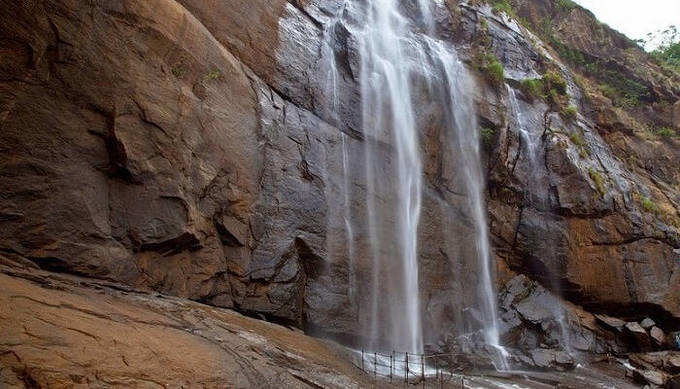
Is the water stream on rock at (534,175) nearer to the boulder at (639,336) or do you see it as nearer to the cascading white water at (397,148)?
the boulder at (639,336)

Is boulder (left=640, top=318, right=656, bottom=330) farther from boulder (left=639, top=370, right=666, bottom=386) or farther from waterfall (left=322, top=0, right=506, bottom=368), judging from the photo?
waterfall (left=322, top=0, right=506, bottom=368)

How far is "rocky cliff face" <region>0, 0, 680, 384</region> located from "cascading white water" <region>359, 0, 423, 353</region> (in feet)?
1.82

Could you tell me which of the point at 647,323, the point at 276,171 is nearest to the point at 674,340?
the point at 647,323

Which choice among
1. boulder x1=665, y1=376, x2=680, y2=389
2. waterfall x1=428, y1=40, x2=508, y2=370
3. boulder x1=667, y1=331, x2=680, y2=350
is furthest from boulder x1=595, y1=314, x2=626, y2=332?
boulder x1=665, y1=376, x2=680, y2=389

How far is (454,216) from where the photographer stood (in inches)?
636

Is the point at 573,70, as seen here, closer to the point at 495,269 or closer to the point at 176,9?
the point at 495,269

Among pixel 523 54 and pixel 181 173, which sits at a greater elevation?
pixel 523 54

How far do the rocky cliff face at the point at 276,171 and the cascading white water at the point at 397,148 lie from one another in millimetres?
553

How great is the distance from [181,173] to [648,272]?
58.6 feet

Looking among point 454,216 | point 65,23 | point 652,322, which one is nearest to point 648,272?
point 652,322

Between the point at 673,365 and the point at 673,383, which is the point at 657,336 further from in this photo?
the point at 673,383

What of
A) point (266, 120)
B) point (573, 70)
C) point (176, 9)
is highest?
point (573, 70)

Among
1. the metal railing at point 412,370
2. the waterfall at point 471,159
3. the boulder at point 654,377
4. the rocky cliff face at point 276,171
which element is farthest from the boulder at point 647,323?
the metal railing at point 412,370

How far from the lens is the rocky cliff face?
25.3 feet
